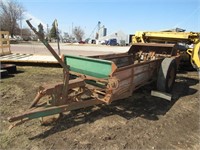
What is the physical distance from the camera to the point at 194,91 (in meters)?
6.62

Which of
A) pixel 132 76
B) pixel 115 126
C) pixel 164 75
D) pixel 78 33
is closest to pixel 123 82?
pixel 132 76

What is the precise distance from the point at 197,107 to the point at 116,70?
2.39 metres

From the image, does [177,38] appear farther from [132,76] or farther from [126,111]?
[126,111]

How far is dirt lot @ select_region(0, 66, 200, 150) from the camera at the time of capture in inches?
142

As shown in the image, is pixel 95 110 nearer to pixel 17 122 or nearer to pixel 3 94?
pixel 17 122

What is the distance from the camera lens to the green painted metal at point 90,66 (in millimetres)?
4399

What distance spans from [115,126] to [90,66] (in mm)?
1321

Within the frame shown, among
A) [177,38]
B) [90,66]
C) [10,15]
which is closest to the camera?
[90,66]

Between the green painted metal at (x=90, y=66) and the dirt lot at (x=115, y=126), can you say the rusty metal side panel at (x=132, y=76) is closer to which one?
the green painted metal at (x=90, y=66)

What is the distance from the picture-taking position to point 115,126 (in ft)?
13.7

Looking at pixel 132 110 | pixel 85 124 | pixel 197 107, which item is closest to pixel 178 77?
pixel 197 107

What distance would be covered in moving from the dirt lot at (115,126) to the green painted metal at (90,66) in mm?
775

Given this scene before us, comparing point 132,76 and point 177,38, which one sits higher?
point 177,38

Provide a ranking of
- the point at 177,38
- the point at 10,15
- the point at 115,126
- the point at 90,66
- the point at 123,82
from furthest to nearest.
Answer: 1. the point at 10,15
2. the point at 177,38
3. the point at 90,66
4. the point at 123,82
5. the point at 115,126
